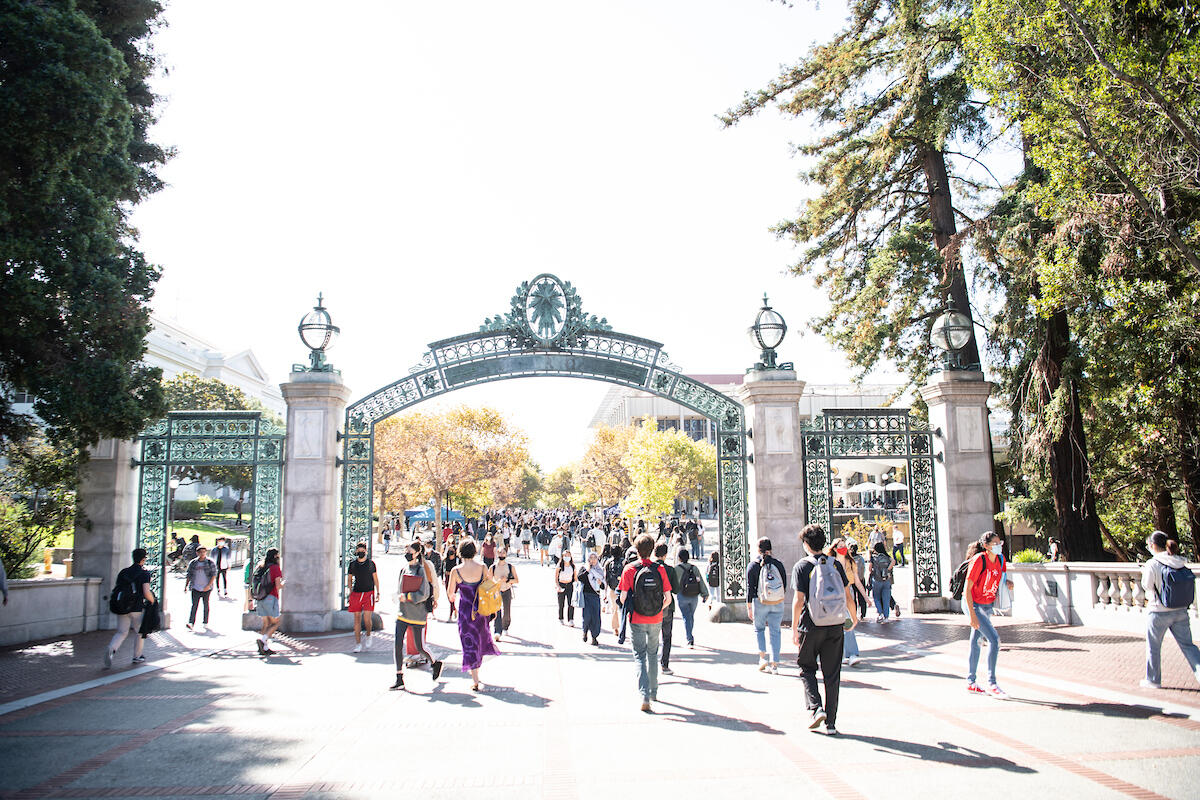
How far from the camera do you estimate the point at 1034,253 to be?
1344 cm

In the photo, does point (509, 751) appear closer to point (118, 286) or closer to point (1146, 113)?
point (118, 286)

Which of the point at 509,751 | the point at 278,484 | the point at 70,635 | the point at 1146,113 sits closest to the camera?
the point at 509,751

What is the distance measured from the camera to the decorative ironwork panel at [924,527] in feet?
47.7

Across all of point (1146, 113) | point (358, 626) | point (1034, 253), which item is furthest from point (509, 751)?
point (1034, 253)

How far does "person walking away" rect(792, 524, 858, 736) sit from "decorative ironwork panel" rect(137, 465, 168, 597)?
1129 centimetres

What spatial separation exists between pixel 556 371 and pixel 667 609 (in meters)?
6.53

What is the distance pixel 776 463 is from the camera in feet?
45.5

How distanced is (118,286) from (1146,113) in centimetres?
1379

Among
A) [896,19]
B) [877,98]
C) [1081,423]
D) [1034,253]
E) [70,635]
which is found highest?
[896,19]

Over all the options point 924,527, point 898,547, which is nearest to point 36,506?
point 924,527

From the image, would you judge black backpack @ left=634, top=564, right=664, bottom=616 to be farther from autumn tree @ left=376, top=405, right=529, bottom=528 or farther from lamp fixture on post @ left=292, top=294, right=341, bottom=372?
autumn tree @ left=376, top=405, right=529, bottom=528

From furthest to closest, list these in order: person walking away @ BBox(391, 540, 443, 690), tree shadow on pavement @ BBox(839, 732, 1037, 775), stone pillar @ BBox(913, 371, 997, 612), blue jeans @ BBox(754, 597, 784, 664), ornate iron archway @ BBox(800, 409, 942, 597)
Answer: ornate iron archway @ BBox(800, 409, 942, 597)
stone pillar @ BBox(913, 371, 997, 612)
blue jeans @ BBox(754, 597, 784, 664)
person walking away @ BBox(391, 540, 443, 690)
tree shadow on pavement @ BBox(839, 732, 1037, 775)

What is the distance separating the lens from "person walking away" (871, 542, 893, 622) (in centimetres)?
1330

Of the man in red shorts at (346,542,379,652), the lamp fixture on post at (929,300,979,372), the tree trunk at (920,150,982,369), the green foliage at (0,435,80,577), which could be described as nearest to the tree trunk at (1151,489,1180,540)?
the tree trunk at (920,150,982,369)
